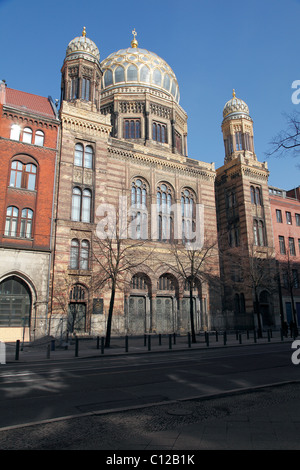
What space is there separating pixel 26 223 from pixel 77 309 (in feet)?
27.5

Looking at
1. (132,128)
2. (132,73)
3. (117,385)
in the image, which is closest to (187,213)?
(132,128)

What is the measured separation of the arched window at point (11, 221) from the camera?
26766 mm

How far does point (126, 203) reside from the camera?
33.2m

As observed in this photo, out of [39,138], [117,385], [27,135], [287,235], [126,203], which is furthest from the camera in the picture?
[287,235]

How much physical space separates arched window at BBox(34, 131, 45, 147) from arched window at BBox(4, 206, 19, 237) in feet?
21.0

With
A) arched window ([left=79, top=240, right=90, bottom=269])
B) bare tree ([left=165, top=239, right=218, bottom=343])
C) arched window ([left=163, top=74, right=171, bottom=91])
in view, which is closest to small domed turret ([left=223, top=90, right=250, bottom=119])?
arched window ([left=163, top=74, right=171, bottom=91])

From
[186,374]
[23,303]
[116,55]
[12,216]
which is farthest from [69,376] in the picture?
[116,55]

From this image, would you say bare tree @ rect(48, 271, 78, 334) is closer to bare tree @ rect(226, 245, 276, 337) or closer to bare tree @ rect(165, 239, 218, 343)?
bare tree @ rect(165, 239, 218, 343)

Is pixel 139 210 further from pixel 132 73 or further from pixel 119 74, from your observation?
pixel 119 74

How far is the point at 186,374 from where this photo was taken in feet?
37.0

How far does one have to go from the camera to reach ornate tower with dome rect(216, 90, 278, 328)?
3753cm

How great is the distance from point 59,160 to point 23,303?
1281 centimetres

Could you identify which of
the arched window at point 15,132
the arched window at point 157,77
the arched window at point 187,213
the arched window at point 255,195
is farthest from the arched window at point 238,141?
the arched window at point 15,132
